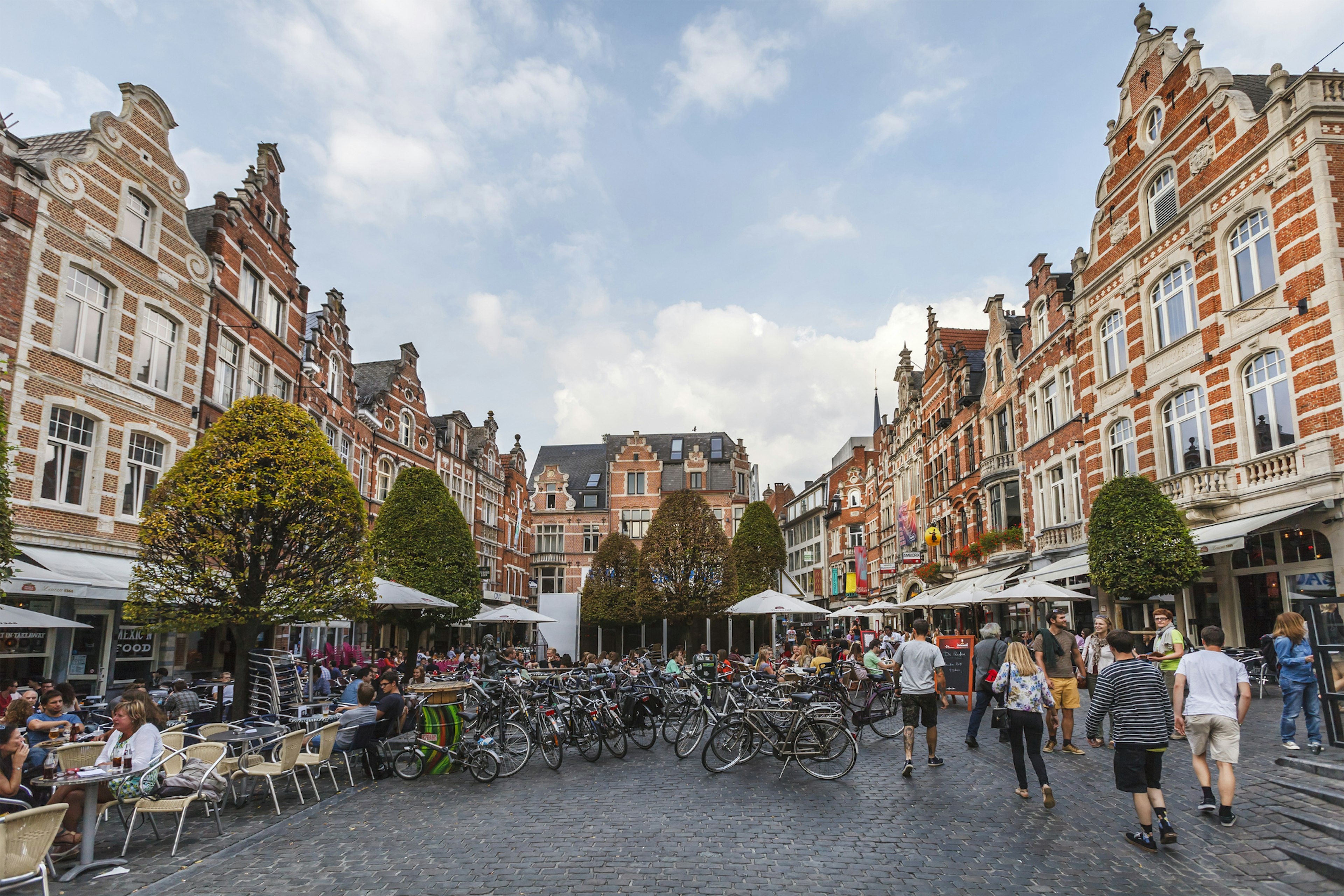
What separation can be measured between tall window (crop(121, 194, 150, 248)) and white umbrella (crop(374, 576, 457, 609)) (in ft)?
29.1

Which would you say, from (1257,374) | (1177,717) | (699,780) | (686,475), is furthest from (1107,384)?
(686,475)

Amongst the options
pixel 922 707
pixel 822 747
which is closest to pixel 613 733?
pixel 822 747

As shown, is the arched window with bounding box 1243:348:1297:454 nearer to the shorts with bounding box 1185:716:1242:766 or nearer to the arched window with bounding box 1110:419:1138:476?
the arched window with bounding box 1110:419:1138:476

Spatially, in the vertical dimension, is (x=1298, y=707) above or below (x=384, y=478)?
below

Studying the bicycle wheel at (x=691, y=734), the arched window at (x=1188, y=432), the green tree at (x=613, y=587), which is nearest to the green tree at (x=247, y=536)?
the bicycle wheel at (x=691, y=734)

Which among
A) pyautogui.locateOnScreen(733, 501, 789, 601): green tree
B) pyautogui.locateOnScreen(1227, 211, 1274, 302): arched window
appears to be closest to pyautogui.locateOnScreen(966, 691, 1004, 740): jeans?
pyautogui.locateOnScreen(1227, 211, 1274, 302): arched window

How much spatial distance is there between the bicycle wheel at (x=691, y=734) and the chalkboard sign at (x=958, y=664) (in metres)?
7.23

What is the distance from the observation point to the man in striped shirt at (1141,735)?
20.8 ft

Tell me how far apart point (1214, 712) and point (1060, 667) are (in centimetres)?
383

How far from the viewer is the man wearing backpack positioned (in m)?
10.7

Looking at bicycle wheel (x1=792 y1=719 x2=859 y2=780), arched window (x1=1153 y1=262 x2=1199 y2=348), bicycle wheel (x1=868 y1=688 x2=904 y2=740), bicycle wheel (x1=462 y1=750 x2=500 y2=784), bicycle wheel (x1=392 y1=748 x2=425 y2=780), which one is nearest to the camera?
bicycle wheel (x1=792 y1=719 x2=859 y2=780)

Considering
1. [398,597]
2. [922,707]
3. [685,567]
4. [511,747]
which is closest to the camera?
[922,707]

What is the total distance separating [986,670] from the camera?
11297 millimetres

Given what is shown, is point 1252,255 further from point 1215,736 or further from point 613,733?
point 613,733
